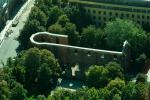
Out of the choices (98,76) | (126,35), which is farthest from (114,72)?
(126,35)

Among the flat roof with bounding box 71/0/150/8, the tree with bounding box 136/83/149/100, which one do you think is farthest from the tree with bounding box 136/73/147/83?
the flat roof with bounding box 71/0/150/8

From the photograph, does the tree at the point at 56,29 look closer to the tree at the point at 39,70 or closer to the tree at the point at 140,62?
the tree at the point at 39,70

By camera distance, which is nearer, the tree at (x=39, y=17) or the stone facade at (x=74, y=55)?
the stone facade at (x=74, y=55)

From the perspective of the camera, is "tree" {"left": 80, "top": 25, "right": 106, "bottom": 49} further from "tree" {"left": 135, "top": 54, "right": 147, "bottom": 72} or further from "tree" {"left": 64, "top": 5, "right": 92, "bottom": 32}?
"tree" {"left": 135, "top": 54, "right": 147, "bottom": 72}

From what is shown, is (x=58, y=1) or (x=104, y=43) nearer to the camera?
(x=104, y=43)

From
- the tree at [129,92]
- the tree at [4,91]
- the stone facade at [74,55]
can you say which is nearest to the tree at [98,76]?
the stone facade at [74,55]

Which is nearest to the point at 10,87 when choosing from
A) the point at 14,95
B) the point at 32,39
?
the point at 14,95

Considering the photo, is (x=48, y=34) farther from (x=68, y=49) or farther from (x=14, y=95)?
(x=14, y=95)

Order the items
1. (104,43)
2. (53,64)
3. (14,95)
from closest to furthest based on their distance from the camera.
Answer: (14,95) < (53,64) < (104,43)
